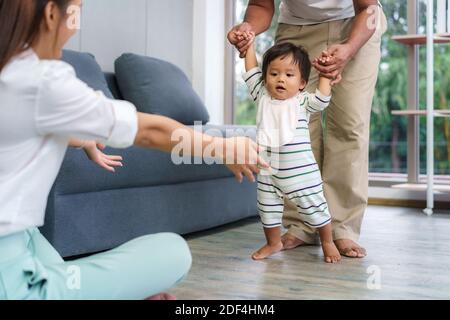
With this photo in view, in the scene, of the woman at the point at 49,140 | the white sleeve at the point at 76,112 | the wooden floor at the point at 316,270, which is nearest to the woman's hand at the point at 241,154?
the woman at the point at 49,140

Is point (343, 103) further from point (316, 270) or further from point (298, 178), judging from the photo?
point (316, 270)

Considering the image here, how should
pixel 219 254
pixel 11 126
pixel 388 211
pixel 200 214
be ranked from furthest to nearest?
pixel 388 211
pixel 200 214
pixel 219 254
pixel 11 126

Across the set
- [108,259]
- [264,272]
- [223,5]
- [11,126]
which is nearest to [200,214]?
[264,272]

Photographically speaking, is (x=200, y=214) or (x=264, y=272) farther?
(x=200, y=214)

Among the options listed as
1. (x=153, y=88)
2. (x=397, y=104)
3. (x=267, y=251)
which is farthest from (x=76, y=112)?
(x=397, y=104)

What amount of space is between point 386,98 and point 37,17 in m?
3.11

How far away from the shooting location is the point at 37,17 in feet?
2.92

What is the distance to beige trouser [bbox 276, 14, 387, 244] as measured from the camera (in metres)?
1.98

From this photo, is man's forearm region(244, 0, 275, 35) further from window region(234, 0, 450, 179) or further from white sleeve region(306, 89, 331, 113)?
window region(234, 0, 450, 179)

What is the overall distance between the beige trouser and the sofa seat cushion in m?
0.53

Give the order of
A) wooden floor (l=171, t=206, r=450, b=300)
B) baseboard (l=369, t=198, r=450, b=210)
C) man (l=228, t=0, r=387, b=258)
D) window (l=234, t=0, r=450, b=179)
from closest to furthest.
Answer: wooden floor (l=171, t=206, r=450, b=300) < man (l=228, t=0, r=387, b=258) < baseboard (l=369, t=198, r=450, b=210) < window (l=234, t=0, r=450, b=179)

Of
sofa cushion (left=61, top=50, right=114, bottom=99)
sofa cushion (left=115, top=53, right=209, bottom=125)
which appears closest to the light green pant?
sofa cushion (left=61, top=50, right=114, bottom=99)

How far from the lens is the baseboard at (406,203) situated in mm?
3418
